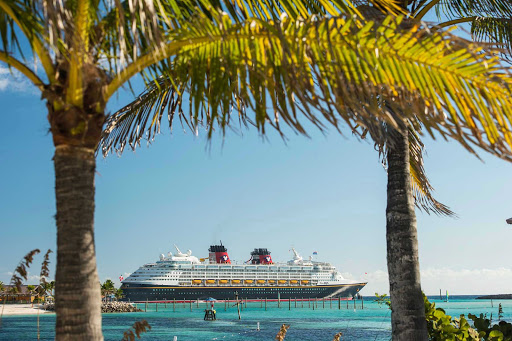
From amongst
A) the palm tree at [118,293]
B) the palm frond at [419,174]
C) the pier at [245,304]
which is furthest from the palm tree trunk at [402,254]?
the palm tree at [118,293]

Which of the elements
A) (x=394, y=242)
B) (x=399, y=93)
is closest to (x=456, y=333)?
(x=394, y=242)

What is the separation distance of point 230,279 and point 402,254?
7543 cm

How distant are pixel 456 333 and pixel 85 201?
480cm

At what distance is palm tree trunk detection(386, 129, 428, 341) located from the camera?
15.5ft

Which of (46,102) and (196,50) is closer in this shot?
(46,102)

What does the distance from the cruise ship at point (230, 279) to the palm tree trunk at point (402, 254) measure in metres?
72.0

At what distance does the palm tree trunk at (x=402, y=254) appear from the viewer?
15.5 feet

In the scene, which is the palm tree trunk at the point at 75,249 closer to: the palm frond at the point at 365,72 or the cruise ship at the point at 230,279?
the palm frond at the point at 365,72

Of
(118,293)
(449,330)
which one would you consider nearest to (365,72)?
(449,330)

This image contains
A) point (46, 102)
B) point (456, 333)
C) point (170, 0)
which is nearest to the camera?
point (46, 102)

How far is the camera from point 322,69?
2791 millimetres

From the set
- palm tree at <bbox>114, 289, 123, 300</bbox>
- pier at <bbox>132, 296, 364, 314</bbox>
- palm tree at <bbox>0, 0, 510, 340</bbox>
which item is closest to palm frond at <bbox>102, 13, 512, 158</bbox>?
palm tree at <bbox>0, 0, 510, 340</bbox>

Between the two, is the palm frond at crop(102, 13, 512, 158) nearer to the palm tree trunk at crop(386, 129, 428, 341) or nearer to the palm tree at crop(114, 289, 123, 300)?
the palm tree trunk at crop(386, 129, 428, 341)

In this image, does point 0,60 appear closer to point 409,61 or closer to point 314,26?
point 314,26
